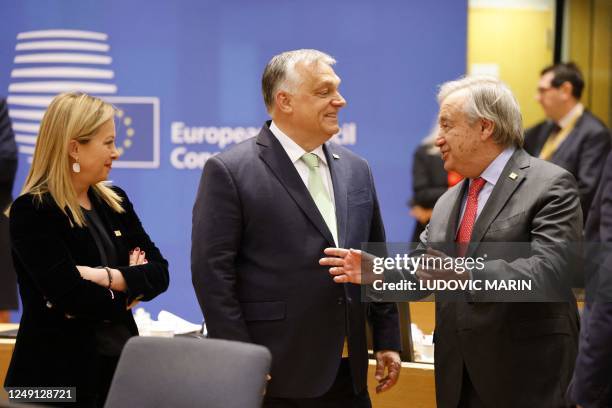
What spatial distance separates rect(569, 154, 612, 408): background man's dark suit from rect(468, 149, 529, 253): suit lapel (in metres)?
0.53

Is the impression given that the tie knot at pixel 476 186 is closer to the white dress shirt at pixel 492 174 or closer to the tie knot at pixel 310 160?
the white dress shirt at pixel 492 174

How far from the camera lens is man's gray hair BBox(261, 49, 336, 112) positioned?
349 cm

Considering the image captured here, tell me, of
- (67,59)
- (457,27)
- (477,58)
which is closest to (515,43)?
(477,58)

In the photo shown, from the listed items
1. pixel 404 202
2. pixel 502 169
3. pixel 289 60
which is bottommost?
pixel 404 202

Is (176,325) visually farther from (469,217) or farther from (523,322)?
(523,322)

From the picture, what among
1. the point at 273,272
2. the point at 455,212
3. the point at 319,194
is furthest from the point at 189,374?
the point at 455,212

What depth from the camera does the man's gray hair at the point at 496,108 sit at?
3354mm

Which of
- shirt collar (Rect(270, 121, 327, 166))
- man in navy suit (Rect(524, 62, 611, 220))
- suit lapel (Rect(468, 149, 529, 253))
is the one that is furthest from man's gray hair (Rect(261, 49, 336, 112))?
man in navy suit (Rect(524, 62, 611, 220))

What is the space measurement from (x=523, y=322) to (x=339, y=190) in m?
0.84

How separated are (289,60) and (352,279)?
2.98 ft

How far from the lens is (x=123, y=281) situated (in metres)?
3.35

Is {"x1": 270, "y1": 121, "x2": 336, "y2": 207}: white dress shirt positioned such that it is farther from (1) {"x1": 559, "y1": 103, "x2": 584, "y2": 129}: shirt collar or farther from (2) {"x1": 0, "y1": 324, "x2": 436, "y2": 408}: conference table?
(1) {"x1": 559, "y1": 103, "x2": 584, "y2": 129}: shirt collar

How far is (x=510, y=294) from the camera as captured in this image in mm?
3111

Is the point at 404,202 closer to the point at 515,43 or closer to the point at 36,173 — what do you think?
the point at 515,43
